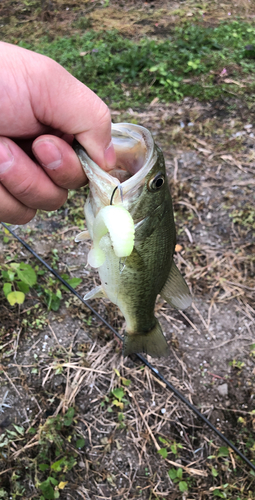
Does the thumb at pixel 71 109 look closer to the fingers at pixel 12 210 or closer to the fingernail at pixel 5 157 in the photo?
the fingernail at pixel 5 157

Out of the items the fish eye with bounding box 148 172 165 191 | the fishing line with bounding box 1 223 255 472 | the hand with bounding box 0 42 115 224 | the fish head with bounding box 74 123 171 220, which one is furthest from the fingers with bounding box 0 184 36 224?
the fishing line with bounding box 1 223 255 472

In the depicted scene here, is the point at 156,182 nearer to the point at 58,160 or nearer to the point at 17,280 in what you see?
the point at 58,160

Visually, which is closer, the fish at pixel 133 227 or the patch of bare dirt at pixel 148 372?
the fish at pixel 133 227

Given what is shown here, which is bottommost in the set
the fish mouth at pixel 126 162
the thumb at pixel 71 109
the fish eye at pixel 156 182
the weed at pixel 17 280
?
the weed at pixel 17 280

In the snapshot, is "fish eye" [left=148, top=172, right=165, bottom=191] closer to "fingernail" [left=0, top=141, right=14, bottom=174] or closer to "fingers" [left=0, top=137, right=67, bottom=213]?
"fingers" [left=0, top=137, right=67, bottom=213]

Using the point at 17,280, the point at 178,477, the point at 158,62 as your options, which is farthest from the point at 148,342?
the point at 158,62

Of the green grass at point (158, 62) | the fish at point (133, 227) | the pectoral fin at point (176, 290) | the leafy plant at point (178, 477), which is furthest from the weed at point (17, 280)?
the green grass at point (158, 62)
